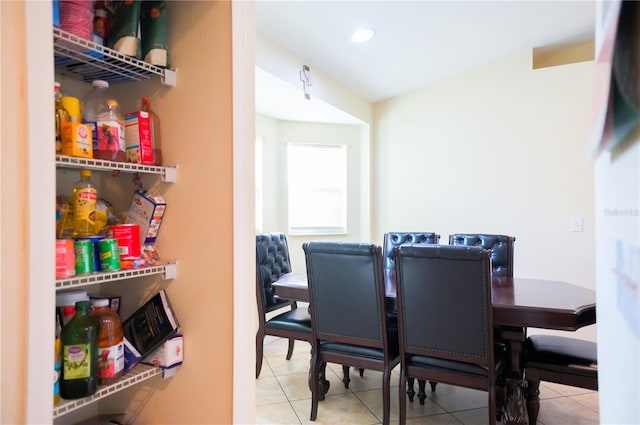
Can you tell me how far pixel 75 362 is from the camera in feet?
3.88

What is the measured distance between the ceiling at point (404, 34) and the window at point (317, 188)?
652 mm

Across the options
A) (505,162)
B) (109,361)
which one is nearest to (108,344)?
(109,361)

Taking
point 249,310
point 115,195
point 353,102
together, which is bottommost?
point 249,310

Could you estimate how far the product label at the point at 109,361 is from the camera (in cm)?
127

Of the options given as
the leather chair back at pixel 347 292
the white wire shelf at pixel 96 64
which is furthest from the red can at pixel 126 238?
the leather chair back at pixel 347 292

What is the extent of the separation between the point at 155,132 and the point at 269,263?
1.85 m

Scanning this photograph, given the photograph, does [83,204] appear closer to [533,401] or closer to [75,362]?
[75,362]

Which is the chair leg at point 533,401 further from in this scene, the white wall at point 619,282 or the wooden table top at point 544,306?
the white wall at point 619,282

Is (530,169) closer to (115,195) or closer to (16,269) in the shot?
(115,195)

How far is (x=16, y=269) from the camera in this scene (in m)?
1.03

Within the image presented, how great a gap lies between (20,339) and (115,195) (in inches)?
26.4

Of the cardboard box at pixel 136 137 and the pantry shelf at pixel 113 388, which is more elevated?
the cardboard box at pixel 136 137

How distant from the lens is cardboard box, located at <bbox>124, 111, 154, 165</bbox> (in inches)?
54.7

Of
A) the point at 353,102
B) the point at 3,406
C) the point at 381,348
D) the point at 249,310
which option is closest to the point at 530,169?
the point at 353,102
